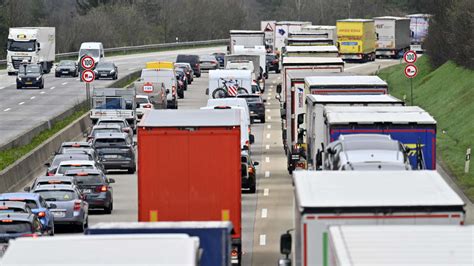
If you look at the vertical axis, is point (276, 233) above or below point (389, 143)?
below

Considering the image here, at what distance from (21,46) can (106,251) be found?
83945mm

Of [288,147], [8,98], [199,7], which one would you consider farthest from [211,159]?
[199,7]

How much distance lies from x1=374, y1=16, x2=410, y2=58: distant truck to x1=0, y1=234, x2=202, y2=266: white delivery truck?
9477cm

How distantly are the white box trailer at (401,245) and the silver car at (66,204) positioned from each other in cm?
1723

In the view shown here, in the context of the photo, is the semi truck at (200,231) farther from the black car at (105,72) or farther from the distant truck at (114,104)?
the black car at (105,72)

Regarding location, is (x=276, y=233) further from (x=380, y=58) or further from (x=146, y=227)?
(x=380, y=58)

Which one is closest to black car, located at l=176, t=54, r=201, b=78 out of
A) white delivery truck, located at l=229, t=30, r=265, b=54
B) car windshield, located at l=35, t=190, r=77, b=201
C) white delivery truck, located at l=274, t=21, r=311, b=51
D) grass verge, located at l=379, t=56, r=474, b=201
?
white delivery truck, located at l=229, t=30, r=265, b=54

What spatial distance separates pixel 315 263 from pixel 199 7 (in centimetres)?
14033

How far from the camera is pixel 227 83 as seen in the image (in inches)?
2375

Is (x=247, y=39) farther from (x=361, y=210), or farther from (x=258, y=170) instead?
(x=361, y=210)

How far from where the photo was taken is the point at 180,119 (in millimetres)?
24047

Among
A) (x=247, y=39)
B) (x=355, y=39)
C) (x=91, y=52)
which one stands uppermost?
(x=247, y=39)

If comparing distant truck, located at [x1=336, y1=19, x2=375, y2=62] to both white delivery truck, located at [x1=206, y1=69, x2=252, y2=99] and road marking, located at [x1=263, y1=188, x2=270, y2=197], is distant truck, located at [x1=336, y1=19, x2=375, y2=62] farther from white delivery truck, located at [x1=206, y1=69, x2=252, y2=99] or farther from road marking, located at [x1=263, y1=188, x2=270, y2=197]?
road marking, located at [x1=263, y1=188, x2=270, y2=197]

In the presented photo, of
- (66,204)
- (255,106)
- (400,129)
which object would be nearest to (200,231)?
(400,129)
